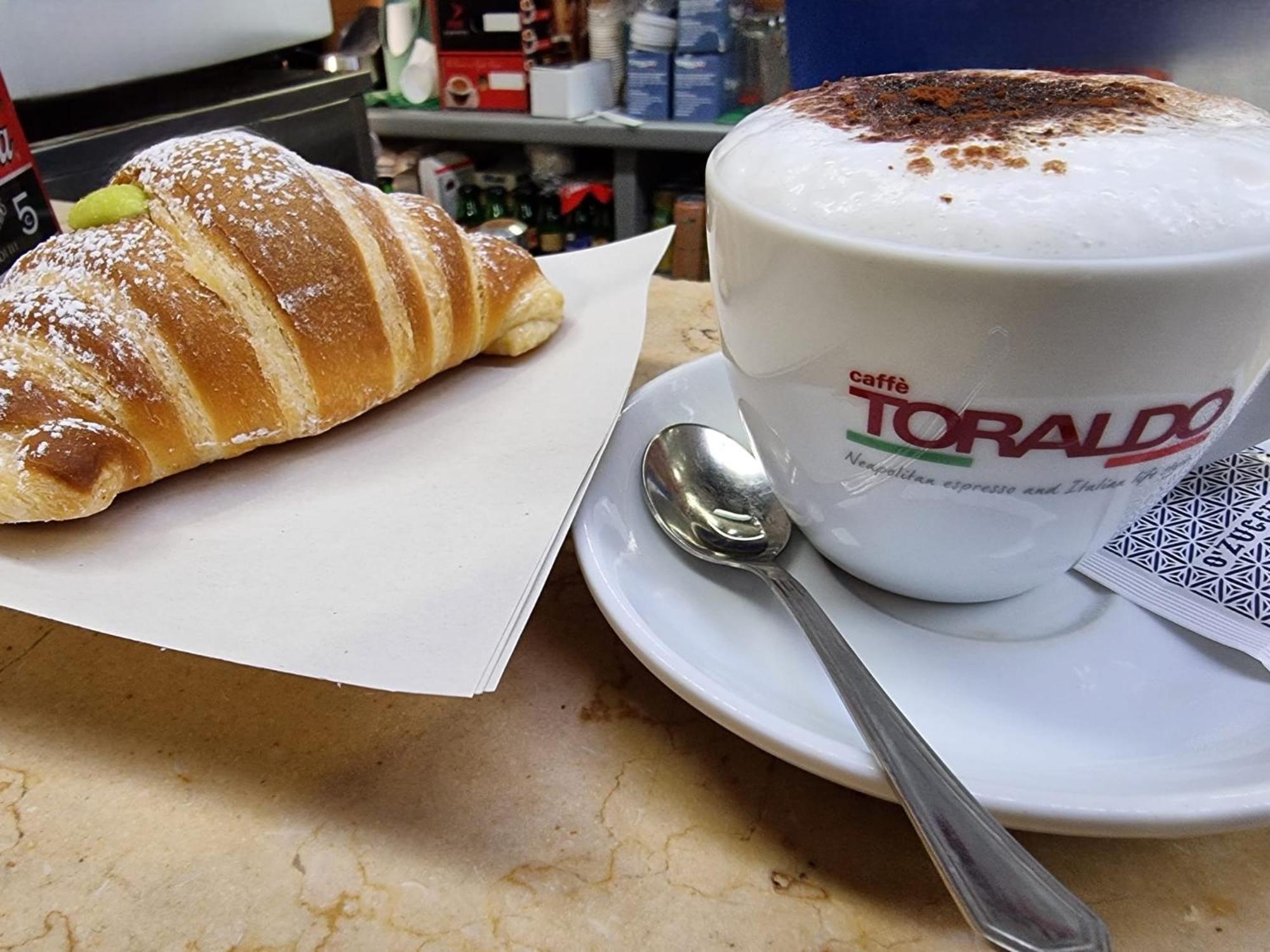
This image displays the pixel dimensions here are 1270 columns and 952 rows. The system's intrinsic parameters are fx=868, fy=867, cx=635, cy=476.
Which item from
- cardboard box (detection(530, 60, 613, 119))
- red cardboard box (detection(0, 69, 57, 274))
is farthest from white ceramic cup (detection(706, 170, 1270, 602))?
cardboard box (detection(530, 60, 613, 119))

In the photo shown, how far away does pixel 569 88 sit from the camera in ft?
6.05

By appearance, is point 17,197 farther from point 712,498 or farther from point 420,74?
point 420,74

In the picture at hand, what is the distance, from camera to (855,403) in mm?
332

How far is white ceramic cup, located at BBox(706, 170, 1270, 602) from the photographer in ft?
0.91

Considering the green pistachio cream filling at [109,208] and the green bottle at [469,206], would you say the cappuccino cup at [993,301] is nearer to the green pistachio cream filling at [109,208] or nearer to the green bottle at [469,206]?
the green pistachio cream filling at [109,208]

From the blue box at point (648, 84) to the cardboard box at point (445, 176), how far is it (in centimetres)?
45

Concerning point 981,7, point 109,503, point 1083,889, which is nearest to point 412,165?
point 981,7

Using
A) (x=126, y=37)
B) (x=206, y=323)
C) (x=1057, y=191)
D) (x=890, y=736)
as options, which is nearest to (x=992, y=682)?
(x=890, y=736)

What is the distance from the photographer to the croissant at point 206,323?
18.5 inches

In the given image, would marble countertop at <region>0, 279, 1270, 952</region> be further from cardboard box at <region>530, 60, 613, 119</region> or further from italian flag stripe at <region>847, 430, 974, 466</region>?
cardboard box at <region>530, 60, 613, 119</region>

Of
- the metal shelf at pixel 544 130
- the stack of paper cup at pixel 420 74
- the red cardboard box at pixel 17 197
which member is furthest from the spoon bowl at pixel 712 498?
the stack of paper cup at pixel 420 74

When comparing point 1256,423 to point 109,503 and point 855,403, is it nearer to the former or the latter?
point 855,403

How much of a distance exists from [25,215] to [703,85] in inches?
56.9

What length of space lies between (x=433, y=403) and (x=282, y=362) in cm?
10
